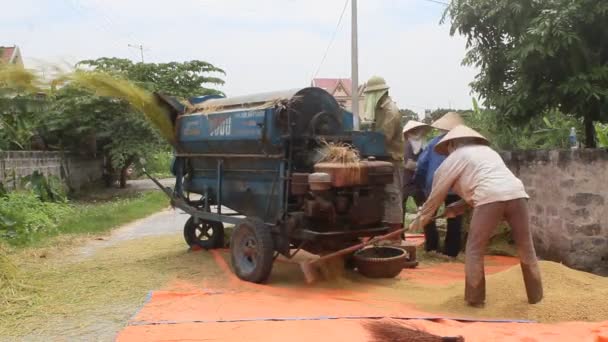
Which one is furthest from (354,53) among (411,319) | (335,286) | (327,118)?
(411,319)

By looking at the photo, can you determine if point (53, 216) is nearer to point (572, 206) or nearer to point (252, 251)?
point (252, 251)

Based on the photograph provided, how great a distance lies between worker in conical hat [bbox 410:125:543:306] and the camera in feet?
16.1

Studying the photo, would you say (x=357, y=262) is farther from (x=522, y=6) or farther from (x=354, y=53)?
(x=354, y=53)

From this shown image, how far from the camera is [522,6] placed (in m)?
7.16

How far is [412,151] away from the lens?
26.8ft

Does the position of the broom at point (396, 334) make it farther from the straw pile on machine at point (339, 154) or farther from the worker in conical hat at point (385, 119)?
the worker in conical hat at point (385, 119)

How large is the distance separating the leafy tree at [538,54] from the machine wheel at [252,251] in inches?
140

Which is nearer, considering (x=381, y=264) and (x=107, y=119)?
(x=381, y=264)

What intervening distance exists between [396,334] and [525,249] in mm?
1484

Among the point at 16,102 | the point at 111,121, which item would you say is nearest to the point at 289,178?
the point at 16,102

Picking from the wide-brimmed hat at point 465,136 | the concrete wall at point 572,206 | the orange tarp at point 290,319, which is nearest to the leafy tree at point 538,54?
the concrete wall at point 572,206

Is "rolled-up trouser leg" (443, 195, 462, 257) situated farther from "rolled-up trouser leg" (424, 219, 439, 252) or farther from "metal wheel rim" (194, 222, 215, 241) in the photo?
"metal wheel rim" (194, 222, 215, 241)

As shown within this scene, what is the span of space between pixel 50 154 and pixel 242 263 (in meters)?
10.4

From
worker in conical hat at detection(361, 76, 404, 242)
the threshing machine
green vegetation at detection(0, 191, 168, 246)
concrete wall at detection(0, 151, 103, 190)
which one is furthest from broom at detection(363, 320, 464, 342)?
concrete wall at detection(0, 151, 103, 190)
